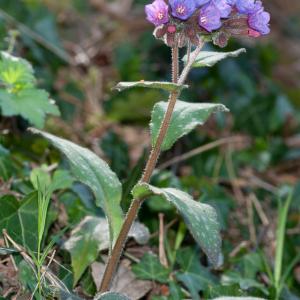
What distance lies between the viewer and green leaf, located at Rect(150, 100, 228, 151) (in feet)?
5.61

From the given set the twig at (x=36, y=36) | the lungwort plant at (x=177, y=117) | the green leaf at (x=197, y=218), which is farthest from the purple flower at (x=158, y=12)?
the twig at (x=36, y=36)

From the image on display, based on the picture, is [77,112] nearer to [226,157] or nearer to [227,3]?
[226,157]

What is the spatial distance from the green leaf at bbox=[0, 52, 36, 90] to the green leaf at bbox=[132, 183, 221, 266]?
0.72 m

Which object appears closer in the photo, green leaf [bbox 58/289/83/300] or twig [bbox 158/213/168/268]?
green leaf [bbox 58/289/83/300]

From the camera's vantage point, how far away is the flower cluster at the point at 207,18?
1.54 metres

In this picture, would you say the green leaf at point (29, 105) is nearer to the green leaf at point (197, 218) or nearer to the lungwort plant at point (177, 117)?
the lungwort plant at point (177, 117)

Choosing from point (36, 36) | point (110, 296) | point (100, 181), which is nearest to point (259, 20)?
point (100, 181)

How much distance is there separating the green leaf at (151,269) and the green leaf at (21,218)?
340mm

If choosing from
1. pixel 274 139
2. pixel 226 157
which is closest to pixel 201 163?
pixel 226 157

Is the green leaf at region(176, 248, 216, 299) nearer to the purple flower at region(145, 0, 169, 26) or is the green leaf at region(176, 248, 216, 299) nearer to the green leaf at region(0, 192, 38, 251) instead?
the green leaf at region(0, 192, 38, 251)

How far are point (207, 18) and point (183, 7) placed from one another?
7 cm

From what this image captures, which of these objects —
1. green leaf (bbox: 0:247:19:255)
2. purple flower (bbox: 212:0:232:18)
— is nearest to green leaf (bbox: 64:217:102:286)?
green leaf (bbox: 0:247:19:255)

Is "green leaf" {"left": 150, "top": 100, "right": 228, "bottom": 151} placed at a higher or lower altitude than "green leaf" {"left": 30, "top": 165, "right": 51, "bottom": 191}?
higher

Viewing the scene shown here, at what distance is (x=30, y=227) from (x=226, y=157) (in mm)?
1471
